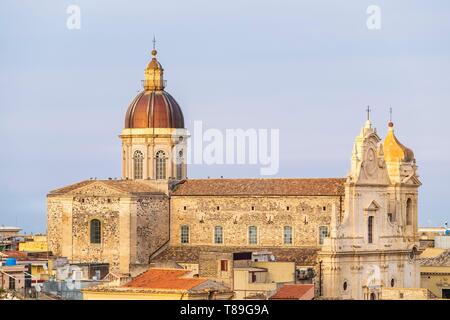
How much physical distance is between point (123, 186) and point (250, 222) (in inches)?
257

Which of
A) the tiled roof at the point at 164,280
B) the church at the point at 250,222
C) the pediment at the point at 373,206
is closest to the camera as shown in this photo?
the tiled roof at the point at 164,280

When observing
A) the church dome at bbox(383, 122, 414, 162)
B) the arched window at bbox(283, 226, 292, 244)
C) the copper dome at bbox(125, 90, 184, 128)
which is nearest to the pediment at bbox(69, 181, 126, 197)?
the copper dome at bbox(125, 90, 184, 128)

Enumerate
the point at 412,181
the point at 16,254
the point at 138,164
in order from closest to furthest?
1. the point at 16,254
2. the point at 138,164
3. the point at 412,181

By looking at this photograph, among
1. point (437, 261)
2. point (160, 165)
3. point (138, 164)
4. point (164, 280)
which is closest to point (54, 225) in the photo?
point (138, 164)

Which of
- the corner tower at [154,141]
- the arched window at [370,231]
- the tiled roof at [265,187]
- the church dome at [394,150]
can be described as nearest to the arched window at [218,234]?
the tiled roof at [265,187]

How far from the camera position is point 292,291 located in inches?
3784

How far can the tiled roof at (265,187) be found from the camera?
106500 millimetres

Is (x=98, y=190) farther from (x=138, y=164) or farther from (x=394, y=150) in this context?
(x=394, y=150)

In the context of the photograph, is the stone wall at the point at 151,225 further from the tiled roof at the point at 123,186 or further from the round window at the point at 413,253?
the round window at the point at 413,253

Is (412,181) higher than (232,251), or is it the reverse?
(412,181)

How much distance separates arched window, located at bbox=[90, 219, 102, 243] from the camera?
107375 mm

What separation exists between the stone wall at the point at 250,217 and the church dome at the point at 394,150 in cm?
911

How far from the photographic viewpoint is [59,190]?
110 m
